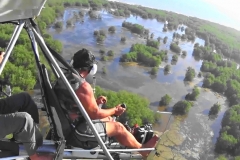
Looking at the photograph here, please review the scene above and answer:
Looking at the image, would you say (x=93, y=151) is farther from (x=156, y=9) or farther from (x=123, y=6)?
(x=156, y=9)

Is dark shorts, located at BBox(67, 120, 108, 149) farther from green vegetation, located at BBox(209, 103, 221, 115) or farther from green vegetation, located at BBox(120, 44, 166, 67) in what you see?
green vegetation, located at BBox(120, 44, 166, 67)

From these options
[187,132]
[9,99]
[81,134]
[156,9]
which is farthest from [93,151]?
[156,9]

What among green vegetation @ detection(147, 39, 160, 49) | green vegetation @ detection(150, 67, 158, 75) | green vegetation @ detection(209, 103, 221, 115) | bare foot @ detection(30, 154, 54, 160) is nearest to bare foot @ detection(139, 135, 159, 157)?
bare foot @ detection(30, 154, 54, 160)

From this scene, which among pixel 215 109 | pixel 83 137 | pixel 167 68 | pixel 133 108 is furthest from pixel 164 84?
pixel 83 137

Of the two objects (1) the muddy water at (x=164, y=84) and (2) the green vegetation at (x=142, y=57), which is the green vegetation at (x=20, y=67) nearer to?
(1) the muddy water at (x=164, y=84)

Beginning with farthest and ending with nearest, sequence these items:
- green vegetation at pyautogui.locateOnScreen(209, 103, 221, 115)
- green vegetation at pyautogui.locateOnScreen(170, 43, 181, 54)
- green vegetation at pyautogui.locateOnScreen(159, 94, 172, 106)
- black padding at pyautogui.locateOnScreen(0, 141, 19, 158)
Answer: green vegetation at pyautogui.locateOnScreen(170, 43, 181, 54), green vegetation at pyautogui.locateOnScreen(159, 94, 172, 106), green vegetation at pyautogui.locateOnScreen(209, 103, 221, 115), black padding at pyautogui.locateOnScreen(0, 141, 19, 158)

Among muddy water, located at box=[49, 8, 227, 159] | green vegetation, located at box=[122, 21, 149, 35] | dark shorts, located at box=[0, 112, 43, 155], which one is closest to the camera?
dark shorts, located at box=[0, 112, 43, 155]

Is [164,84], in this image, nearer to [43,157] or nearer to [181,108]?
[181,108]
